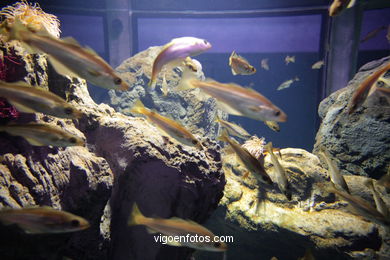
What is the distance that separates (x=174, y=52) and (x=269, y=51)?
1484 cm

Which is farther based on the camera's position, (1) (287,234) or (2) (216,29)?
(2) (216,29)

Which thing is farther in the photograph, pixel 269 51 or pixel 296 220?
pixel 269 51

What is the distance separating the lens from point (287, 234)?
3812mm

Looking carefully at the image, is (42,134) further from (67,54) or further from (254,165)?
(254,165)

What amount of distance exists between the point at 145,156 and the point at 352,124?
4676mm

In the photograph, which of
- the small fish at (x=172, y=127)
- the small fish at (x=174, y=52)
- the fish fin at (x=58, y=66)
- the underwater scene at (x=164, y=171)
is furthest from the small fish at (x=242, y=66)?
the fish fin at (x=58, y=66)

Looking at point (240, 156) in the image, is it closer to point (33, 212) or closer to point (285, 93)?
point (33, 212)

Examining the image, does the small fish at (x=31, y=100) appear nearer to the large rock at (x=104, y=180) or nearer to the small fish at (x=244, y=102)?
the large rock at (x=104, y=180)

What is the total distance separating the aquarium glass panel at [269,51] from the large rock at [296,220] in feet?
34.9

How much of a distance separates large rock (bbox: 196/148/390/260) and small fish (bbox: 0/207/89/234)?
295 centimetres

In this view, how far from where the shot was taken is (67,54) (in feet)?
5.80

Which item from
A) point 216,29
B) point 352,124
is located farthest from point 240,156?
point 216,29

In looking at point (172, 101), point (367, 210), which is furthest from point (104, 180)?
point (172, 101)

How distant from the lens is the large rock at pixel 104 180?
2072 millimetres
